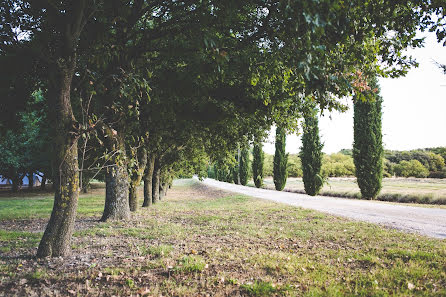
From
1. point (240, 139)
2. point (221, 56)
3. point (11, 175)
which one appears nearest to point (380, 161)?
point (240, 139)

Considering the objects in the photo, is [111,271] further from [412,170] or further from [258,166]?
[412,170]

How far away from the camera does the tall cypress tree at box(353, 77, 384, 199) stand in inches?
848

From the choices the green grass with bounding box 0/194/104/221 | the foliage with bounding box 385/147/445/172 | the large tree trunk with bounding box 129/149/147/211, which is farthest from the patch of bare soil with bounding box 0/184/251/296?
the foliage with bounding box 385/147/445/172

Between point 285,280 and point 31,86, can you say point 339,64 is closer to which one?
point 285,280

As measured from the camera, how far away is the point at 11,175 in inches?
1145

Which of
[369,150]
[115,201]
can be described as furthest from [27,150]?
[369,150]

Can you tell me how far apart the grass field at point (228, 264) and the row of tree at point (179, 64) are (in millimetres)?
1033

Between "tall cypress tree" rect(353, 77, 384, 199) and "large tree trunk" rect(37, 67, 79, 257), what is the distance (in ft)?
70.6

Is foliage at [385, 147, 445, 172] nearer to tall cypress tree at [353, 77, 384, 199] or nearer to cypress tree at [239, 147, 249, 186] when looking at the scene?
cypress tree at [239, 147, 249, 186]

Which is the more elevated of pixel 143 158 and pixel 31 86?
pixel 31 86

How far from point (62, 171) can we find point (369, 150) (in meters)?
22.3

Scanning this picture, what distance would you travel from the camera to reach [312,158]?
27234mm

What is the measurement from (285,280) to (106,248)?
3.75 metres

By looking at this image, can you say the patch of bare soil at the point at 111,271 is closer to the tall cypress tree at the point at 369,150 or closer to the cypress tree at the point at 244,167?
the tall cypress tree at the point at 369,150
